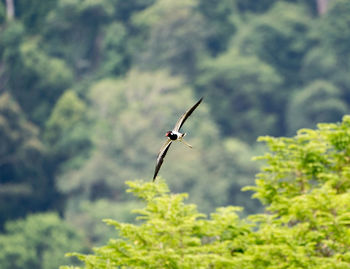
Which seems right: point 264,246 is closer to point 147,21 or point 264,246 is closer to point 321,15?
point 147,21

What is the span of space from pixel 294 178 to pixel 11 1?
6243 centimetres

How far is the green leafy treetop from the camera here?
13141mm

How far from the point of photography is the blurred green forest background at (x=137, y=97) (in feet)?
192

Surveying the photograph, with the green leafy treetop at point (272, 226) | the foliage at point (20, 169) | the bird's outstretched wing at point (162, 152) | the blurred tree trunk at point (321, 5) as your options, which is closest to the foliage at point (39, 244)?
the foliage at point (20, 169)

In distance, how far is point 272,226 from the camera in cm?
1388

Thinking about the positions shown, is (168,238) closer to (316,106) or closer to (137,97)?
(137,97)

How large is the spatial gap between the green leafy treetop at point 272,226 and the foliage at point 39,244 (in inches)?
1415

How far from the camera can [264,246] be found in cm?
1309

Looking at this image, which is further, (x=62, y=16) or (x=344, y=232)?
(x=62, y=16)

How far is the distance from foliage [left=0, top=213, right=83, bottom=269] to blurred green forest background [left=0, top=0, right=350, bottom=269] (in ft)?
0.29

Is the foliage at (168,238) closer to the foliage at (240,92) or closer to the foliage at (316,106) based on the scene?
the foliage at (316,106)

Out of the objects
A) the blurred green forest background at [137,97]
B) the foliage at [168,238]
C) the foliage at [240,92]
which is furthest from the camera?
the foliage at [240,92]

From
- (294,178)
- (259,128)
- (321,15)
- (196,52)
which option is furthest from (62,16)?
(294,178)

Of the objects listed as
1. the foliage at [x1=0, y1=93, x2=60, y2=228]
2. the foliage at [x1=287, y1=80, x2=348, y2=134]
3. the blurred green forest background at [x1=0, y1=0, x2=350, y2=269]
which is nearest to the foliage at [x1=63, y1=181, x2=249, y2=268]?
the blurred green forest background at [x1=0, y1=0, x2=350, y2=269]
